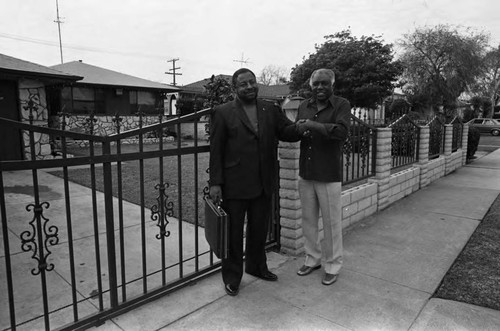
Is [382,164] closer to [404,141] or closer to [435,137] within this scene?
[404,141]

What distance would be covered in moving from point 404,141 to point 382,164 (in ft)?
5.13

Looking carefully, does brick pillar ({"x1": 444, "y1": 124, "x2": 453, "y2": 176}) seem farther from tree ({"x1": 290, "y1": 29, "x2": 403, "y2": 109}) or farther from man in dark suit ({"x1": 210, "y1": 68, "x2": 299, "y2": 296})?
tree ({"x1": 290, "y1": 29, "x2": 403, "y2": 109})

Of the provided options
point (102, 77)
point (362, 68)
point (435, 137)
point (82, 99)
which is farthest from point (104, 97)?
point (435, 137)

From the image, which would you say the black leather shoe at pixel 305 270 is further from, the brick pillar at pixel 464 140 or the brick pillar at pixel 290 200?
the brick pillar at pixel 464 140

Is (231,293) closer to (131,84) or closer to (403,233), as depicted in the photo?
(403,233)

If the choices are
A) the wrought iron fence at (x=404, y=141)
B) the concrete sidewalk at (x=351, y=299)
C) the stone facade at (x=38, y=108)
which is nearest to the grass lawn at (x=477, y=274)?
the concrete sidewalk at (x=351, y=299)

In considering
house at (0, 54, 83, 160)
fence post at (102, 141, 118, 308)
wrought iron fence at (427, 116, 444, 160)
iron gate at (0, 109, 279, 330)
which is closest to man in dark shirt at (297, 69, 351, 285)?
iron gate at (0, 109, 279, 330)

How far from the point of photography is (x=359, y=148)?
5.18 meters

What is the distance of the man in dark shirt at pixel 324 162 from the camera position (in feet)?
10.2

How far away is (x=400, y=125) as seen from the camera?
22.2 ft

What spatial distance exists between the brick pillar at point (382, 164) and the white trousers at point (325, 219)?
104 inches

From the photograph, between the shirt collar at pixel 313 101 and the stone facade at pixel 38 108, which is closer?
the shirt collar at pixel 313 101

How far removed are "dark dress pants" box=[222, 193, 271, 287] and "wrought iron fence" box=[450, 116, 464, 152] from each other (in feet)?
28.8

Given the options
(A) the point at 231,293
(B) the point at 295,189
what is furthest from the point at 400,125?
(A) the point at 231,293
